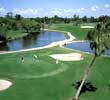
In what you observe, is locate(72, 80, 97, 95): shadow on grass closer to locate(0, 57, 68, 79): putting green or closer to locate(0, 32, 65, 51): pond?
locate(0, 57, 68, 79): putting green

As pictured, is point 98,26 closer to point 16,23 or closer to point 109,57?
point 109,57

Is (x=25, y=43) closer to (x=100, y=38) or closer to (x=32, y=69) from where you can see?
(x=32, y=69)

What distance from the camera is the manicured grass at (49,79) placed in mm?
39031

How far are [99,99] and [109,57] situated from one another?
30547 mm

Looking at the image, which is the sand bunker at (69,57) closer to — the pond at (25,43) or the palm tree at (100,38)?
the pond at (25,43)

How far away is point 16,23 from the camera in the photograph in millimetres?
161500

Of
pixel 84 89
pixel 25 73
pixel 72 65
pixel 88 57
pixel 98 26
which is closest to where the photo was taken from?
pixel 98 26

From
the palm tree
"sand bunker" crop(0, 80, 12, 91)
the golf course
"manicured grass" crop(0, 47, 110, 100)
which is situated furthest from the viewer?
"sand bunker" crop(0, 80, 12, 91)

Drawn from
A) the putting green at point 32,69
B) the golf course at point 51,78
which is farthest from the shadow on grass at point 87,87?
the putting green at point 32,69

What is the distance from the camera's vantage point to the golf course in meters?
39.3

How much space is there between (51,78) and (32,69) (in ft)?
21.2

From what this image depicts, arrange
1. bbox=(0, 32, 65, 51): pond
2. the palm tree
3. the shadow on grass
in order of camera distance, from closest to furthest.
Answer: the palm tree
the shadow on grass
bbox=(0, 32, 65, 51): pond

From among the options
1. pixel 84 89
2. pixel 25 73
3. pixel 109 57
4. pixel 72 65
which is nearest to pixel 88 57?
pixel 109 57

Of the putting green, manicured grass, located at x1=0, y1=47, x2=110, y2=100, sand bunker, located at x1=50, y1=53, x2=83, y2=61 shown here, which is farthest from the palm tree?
sand bunker, located at x1=50, y1=53, x2=83, y2=61
